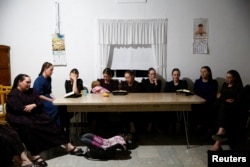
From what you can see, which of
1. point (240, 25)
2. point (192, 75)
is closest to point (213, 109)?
point (192, 75)

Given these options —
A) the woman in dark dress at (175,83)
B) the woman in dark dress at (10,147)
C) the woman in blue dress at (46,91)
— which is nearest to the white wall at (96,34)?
the woman in dark dress at (175,83)

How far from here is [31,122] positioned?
133 inches

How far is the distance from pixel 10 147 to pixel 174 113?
2.52m

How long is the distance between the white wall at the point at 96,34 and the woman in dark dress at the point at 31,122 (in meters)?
1.72

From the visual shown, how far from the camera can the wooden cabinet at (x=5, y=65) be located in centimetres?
495

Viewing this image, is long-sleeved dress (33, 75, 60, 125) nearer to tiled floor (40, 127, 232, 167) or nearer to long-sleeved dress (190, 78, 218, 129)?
tiled floor (40, 127, 232, 167)

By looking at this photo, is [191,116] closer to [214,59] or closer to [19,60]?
[214,59]

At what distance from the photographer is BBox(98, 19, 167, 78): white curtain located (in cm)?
506

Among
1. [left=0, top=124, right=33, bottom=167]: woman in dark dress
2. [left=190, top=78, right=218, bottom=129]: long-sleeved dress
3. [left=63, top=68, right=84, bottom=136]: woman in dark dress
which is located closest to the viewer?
[left=0, top=124, right=33, bottom=167]: woman in dark dress

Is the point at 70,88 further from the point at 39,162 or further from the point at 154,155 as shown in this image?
the point at 154,155

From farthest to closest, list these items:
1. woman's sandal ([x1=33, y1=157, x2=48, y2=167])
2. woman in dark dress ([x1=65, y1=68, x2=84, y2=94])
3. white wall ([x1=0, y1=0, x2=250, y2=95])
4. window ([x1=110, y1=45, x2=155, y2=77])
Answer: window ([x1=110, y1=45, x2=155, y2=77])
white wall ([x1=0, y1=0, x2=250, y2=95])
woman in dark dress ([x1=65, y1=68, x2=84, y2=94])
woman's sandal ([x1=33, y1=157, x2=48, y2=167])

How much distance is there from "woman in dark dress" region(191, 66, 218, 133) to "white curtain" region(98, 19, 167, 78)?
779 mm

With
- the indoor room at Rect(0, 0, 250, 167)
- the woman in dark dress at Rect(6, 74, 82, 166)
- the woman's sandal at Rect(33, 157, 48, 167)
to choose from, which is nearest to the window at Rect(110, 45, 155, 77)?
the indoor room at Rect(0, 0, 250, 167)

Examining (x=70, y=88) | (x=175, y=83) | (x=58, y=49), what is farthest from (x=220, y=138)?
(x=58, y=49)
